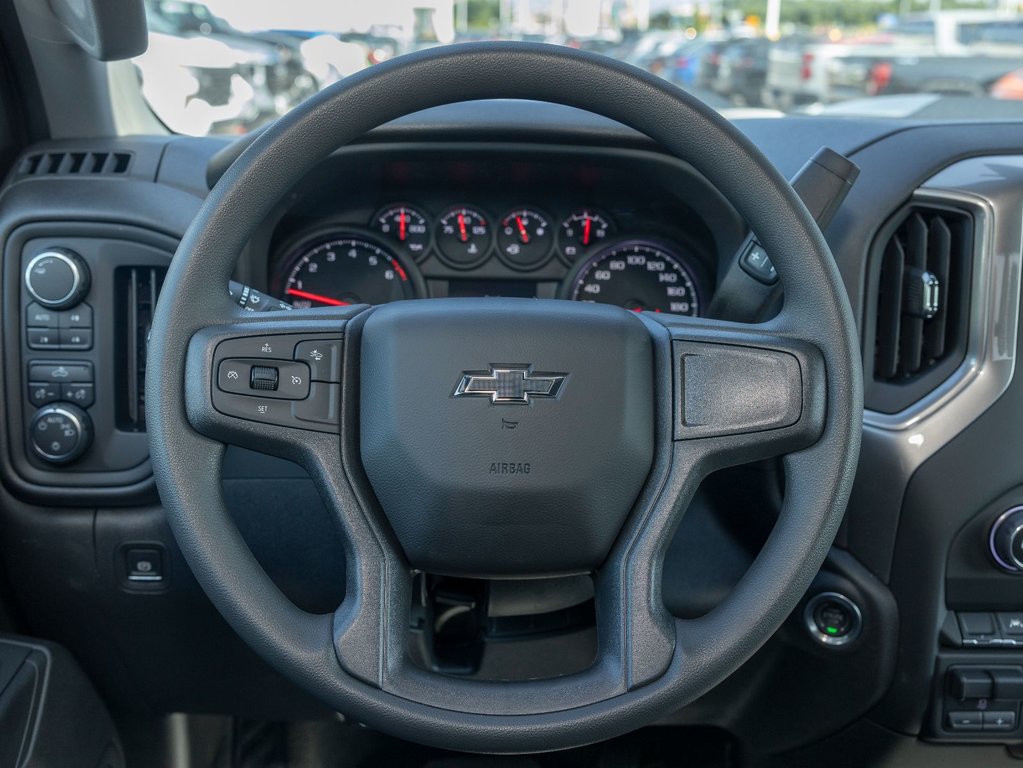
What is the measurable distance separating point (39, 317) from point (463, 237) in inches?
24.9

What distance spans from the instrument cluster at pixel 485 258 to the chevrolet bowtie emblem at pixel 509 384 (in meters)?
0.63

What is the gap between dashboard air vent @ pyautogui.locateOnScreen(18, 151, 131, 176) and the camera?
65.4 inches

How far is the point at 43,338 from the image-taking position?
1563 millimetres

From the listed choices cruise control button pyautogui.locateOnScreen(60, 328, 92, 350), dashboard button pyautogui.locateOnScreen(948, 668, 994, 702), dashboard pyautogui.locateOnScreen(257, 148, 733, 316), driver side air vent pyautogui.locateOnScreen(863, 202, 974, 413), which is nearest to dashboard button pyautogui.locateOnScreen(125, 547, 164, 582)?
cruise control button pyautogui.locateOnScreen(60, 328, 92, 350)

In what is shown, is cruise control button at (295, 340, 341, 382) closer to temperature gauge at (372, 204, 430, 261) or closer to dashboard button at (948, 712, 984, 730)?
temperature gauge at (372, 204, 430, 261)

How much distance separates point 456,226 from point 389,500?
0.71 m

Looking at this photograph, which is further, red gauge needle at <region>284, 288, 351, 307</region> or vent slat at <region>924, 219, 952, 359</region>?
red gauge needle at <region>284, 288, 351, 307</region>

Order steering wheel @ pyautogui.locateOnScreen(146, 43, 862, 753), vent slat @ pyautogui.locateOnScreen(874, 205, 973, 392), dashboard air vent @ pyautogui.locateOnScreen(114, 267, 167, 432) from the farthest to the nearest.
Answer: dashboard air vent @ pyautogui.locateOnScreen(114, 267, 167, 432) < vent slat @ pyautogui.locateOnScreen(874, 205, 973, 392) < steering wheel @ pyautogui.locateOnScreen(146, 43, 862, 753)

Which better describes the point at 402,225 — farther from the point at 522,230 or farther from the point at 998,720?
the point at 998,720

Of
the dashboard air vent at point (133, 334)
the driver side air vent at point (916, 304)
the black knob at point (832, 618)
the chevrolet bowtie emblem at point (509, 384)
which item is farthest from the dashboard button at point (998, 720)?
the dashboard air vent at point (133, 334)

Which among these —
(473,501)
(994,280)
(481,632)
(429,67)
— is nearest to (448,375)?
(473,501)

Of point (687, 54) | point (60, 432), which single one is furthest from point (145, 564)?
point (687, 54)

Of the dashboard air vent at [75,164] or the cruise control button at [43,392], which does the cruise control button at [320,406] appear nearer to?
the cruise control button at [43,392]

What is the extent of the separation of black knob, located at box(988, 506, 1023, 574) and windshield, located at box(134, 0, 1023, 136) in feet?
2.10
